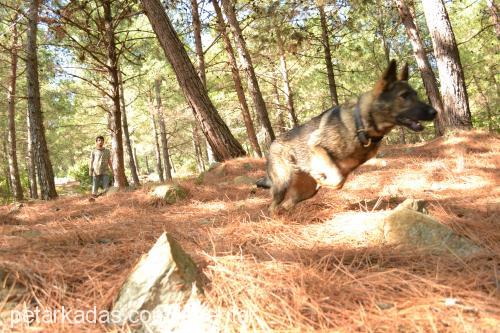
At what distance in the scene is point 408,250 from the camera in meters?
2.68

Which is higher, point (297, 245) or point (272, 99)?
point (272, 99)

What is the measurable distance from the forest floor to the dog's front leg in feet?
1.40

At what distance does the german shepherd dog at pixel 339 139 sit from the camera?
3166mm

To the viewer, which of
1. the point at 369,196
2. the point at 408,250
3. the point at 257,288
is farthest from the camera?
the point at 369,196

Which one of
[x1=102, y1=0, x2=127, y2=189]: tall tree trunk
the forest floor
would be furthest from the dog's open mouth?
[x1=102, y1=0, x2=127, y2=189]: tall tree trunk

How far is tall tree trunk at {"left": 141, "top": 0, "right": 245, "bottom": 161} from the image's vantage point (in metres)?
7.83

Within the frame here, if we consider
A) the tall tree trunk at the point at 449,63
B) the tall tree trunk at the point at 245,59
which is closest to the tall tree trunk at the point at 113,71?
the tall tree trunk at the point at 245,59

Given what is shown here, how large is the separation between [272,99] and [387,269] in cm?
2462

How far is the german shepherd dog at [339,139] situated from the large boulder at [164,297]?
1.91 m

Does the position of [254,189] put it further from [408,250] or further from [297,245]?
[408,250]

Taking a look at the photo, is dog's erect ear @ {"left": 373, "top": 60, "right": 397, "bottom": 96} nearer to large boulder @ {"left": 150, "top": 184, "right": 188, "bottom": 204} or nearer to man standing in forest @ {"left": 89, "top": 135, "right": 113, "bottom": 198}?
large boulder @ {"left": 150, "top": 184, "right": 188, "bottom": 204}

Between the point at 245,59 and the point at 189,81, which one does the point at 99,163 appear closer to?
the point at 189,81

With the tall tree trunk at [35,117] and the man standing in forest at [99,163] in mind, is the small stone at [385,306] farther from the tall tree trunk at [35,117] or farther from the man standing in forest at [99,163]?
the tall tree trunk at [35,117]

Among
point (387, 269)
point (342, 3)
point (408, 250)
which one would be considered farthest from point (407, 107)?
point (342, 3)
